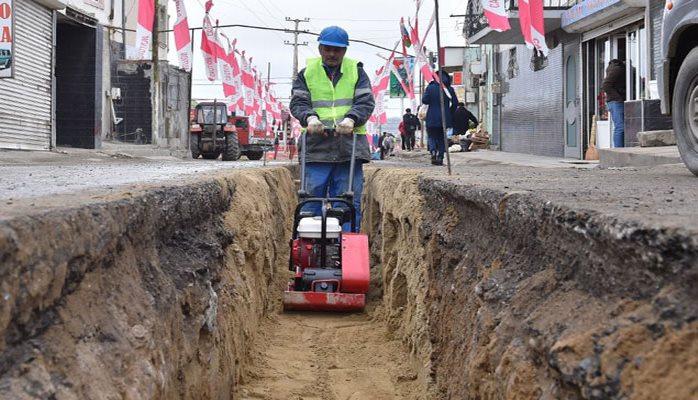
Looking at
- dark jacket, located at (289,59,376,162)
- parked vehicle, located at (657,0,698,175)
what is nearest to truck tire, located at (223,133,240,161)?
dark jacket, located at (289,59,376,162)

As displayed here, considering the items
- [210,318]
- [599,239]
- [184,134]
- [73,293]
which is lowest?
[210,318]

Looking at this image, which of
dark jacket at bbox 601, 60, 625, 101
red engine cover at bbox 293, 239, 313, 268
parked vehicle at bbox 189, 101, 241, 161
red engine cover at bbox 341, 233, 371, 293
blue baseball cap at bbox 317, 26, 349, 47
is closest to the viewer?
red engine cover at bbox 341, 233, 371, 293

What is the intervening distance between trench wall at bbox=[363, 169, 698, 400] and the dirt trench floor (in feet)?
0.97

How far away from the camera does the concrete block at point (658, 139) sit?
1193 cm

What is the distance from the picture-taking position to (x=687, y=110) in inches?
234

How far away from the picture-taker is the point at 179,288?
3.43 m

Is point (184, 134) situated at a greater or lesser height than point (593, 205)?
greater

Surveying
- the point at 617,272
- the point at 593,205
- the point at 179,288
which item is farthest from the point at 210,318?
the point at 617,272

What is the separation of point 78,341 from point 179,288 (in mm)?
1207

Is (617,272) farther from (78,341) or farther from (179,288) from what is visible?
(179,288)

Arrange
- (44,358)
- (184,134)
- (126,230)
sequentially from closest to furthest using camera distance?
(44,358) → (126,230) → (184,134)

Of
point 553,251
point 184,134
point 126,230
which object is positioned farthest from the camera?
point 184,134

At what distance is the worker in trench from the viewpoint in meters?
7.07

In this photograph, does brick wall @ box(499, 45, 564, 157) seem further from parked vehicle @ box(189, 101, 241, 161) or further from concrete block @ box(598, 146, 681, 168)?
parked vehicle @ box(189, 101, 241, 161)
